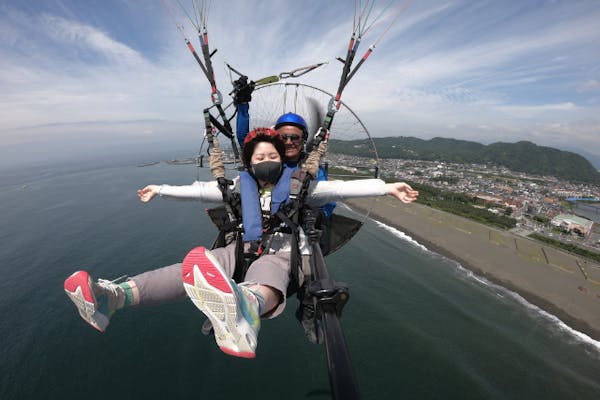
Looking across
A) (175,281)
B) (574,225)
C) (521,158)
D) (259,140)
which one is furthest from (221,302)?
(521,158)

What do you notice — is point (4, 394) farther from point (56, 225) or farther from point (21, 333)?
point (56, 225)

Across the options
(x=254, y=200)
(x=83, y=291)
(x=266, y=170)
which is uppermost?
(x=266, y=170)

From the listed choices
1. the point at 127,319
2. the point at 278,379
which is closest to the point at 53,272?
the point at 127,319

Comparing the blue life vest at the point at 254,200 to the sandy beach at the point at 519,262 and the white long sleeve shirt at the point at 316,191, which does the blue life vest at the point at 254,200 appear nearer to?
the white long sleeve shirt at the point at 316,191

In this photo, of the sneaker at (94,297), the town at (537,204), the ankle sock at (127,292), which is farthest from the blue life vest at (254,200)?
the town at (537,204)

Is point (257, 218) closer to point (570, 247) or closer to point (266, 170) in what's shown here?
point (266, 170)

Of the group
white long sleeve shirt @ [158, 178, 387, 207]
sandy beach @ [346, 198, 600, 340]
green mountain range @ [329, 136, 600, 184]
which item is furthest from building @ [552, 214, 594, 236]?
green mountain range @ [329, 136, 600, 184]
